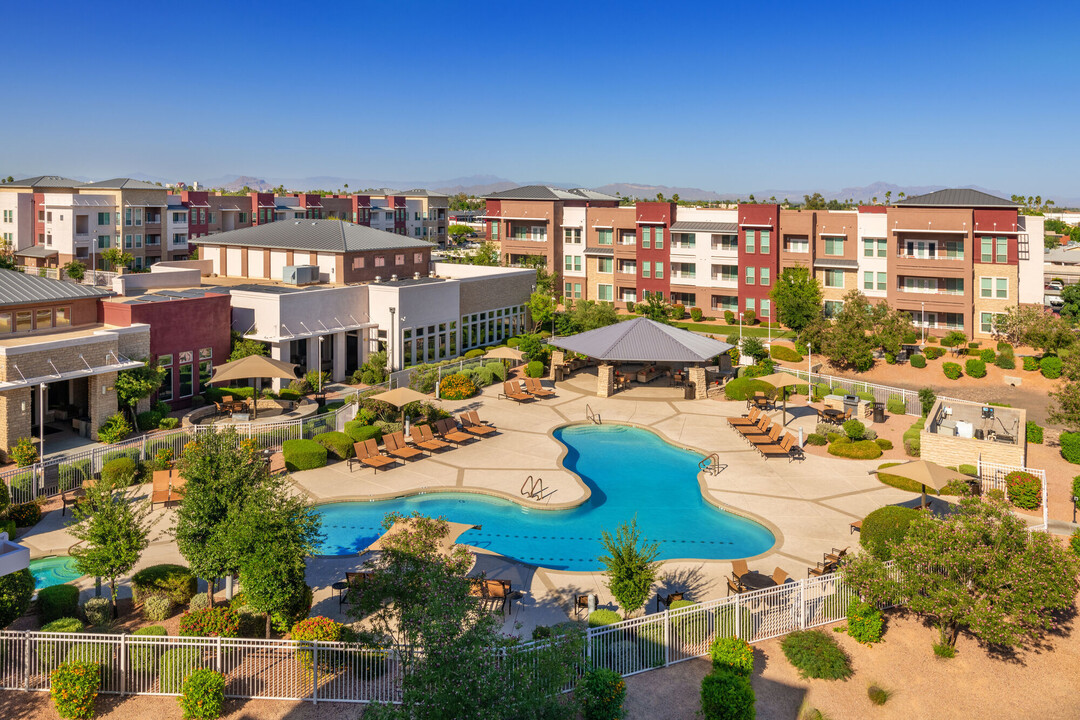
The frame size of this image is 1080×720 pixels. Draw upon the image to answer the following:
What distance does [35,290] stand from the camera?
29.9 metres

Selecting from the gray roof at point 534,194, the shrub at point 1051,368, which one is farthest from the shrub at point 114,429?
the gray roof at point 534,194

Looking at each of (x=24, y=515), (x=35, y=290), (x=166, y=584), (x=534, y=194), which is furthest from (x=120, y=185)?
(x=166, y=584)

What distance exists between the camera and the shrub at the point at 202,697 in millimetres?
12859

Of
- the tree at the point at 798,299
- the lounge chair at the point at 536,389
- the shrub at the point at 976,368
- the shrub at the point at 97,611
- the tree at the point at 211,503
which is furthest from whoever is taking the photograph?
the tree at the point at 798,299

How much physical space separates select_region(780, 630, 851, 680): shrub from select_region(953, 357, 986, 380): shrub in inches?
1361

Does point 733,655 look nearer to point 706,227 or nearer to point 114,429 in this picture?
point 114,429

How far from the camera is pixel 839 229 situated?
58594 millimetres

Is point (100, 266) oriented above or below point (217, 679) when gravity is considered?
above

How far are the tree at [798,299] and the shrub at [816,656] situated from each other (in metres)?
37.8

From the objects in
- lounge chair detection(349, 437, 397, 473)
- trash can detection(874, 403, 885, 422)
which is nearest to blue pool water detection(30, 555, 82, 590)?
lounge chair detection(349, 437, 397, 473)

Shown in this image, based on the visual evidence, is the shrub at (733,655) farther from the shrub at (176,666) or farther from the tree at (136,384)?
the tree at (136,384)

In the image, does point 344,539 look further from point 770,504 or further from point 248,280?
point 248,280

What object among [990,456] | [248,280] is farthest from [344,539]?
[248,280]

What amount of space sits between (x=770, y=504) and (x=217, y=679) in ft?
51.9
